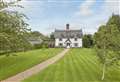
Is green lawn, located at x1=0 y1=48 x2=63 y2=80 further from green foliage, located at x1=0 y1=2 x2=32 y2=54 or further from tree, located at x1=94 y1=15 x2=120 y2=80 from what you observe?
green foliage, located at x1=0 y1=2 x2=32 y2=54

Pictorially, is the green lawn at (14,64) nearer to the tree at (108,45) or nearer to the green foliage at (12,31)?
the tree at (108,45)

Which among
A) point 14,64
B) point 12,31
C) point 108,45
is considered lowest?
point 14,64

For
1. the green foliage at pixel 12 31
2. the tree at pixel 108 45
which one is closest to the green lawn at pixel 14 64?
the tree at pixel 108 45

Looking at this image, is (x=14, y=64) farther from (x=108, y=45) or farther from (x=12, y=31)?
(x=12, y=31)

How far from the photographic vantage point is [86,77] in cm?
2802

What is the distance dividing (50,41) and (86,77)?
9540 centimetres

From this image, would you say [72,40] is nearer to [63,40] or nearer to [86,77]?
[63,40]

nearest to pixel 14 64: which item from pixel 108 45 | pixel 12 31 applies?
pixel 108 45

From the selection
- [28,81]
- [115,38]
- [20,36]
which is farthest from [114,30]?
[20,36]

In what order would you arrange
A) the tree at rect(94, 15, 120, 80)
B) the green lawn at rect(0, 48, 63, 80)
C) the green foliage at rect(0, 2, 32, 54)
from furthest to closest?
1. the green lawn at rect(0, 48, 63, 80)
2. the tree at rect(94, 15, 120, 80)
3. the green foliage at rect(0, 2, 32, 54)

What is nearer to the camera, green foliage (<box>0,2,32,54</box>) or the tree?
green foliage (<box>0,2,32,54</box>)

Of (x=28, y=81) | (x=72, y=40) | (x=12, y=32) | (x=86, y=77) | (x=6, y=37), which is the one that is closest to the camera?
(x=6, y=37)

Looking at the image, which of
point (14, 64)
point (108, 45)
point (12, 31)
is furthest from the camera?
point (14, 64)

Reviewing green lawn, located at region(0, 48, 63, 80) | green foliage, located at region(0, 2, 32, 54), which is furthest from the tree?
green foliage, located at region(0, 2, 32, 54)
